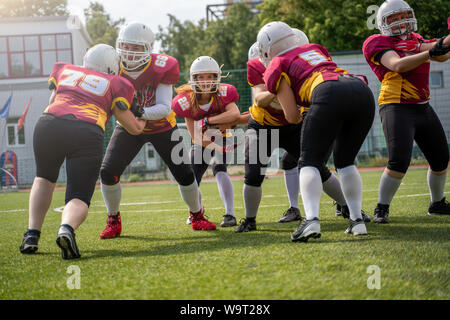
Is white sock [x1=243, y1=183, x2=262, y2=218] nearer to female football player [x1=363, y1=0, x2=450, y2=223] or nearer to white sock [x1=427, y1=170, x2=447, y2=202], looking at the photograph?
female football player [x1=363, y1=0, x2=450, y2=223]

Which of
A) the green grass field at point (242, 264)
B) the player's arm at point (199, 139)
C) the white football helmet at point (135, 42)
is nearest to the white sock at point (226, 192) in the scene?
the player's arm at point (199, 139)

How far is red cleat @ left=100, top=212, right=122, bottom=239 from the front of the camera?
4523 millimetres

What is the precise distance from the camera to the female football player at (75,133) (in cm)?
355

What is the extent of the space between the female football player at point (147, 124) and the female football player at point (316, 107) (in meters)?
1.18

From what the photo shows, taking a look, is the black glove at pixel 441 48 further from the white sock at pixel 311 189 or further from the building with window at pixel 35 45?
the building with window at pixel 35 45

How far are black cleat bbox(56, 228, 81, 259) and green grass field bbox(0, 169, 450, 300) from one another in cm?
8

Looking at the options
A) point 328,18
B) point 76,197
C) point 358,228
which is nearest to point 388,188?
point 358,228

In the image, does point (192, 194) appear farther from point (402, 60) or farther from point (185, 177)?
point (402, 60)

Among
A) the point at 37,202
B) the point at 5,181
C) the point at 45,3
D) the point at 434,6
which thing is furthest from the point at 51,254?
the point at 45,3

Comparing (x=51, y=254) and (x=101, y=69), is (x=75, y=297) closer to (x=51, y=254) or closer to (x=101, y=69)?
(x=51, y=254)

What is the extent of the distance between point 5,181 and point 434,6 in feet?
50.7

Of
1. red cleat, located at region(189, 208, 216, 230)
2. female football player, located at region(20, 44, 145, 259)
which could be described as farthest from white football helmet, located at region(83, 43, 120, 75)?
red cleat, located at region(189, 208, 216, 230)

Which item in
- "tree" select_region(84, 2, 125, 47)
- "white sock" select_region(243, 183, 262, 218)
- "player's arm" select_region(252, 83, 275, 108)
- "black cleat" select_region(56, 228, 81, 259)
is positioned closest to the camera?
"black cleat" select_region(56, 228, 81, 259)

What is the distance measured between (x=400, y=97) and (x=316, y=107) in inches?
55.5
